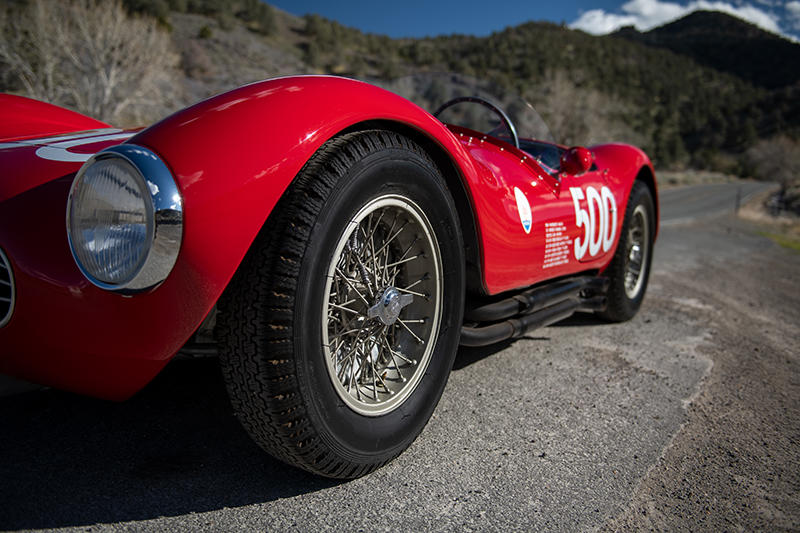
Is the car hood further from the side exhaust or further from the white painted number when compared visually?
the white painted number

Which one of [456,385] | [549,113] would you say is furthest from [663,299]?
[549,113]

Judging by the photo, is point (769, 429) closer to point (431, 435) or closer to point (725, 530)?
point (725, 530)

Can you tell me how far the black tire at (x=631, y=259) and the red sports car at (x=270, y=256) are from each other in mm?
1707

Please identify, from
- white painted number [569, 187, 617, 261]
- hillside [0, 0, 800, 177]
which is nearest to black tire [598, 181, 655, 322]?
white painted number [569, 187, 617, 261]

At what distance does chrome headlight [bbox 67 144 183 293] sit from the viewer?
44.7 inches

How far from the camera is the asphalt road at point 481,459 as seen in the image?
141cm

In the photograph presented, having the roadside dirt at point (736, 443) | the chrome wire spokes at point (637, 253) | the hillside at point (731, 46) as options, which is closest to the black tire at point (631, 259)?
the chrome wire spokes at point (637, 253)

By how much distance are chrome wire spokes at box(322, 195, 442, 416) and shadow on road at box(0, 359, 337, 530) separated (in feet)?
1.09

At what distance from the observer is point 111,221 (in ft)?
3.86

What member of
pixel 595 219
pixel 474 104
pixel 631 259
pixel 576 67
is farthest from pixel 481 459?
pixel 576 67

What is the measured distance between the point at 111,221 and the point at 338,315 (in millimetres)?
698

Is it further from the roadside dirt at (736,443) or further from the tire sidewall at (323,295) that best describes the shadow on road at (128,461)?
the roadside dirt at (736,443)

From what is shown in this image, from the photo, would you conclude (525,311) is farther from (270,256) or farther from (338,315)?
(270,256)

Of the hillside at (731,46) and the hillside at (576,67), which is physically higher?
the hillside at (731,46)
